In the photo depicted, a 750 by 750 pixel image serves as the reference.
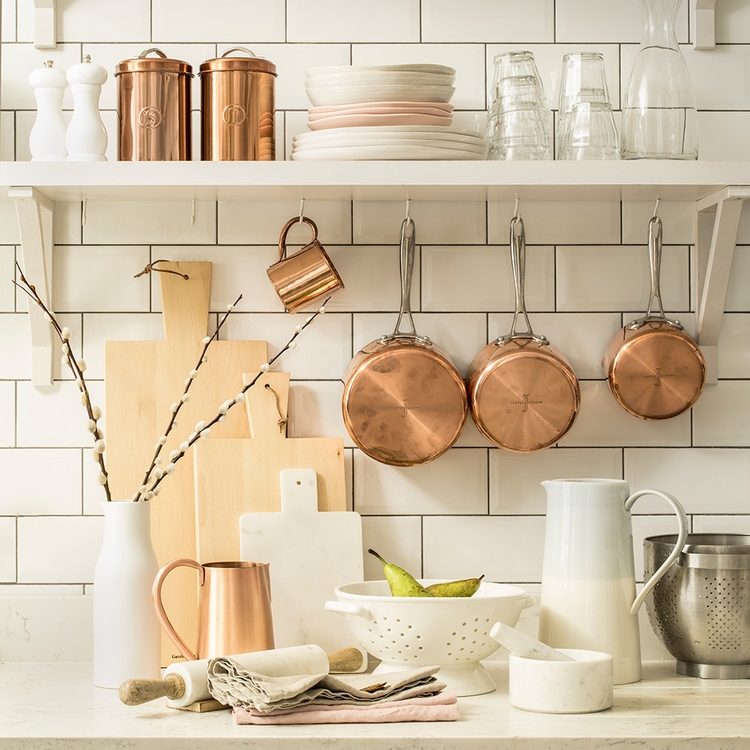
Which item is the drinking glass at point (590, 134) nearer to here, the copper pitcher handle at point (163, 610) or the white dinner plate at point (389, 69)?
the white dinner plate at point (389, 69)

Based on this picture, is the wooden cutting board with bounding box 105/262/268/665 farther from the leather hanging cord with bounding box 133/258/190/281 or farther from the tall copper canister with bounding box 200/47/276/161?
the tall copper canister with bounding box 200/47/276/161

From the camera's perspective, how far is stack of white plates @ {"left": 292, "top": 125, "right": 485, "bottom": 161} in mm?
1591

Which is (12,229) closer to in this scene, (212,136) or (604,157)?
(212,136)

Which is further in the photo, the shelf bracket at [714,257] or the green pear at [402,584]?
the shelf bracket at [714,257]

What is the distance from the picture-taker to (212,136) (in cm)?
164

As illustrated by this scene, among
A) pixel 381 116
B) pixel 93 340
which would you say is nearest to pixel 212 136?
pixel 381 116

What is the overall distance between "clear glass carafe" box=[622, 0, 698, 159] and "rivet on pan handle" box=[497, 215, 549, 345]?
20 cm

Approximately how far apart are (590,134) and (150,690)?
1.01m

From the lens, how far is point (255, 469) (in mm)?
1769

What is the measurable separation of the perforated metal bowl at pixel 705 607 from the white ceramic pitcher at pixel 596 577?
0.16 ft

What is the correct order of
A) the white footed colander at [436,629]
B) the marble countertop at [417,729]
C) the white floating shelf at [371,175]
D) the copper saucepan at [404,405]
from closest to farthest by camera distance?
the marble countertop at [417,729] < the white footed colander at [436,629] < the white floating shelf at [371,175] < the copper saucepan at [404,405]

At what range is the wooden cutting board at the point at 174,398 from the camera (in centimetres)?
177

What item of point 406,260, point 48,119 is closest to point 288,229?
point 406,260

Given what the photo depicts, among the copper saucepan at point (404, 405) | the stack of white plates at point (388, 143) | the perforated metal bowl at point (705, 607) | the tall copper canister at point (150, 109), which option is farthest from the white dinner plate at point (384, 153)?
the perforated metal bowl at point (705, 607)
